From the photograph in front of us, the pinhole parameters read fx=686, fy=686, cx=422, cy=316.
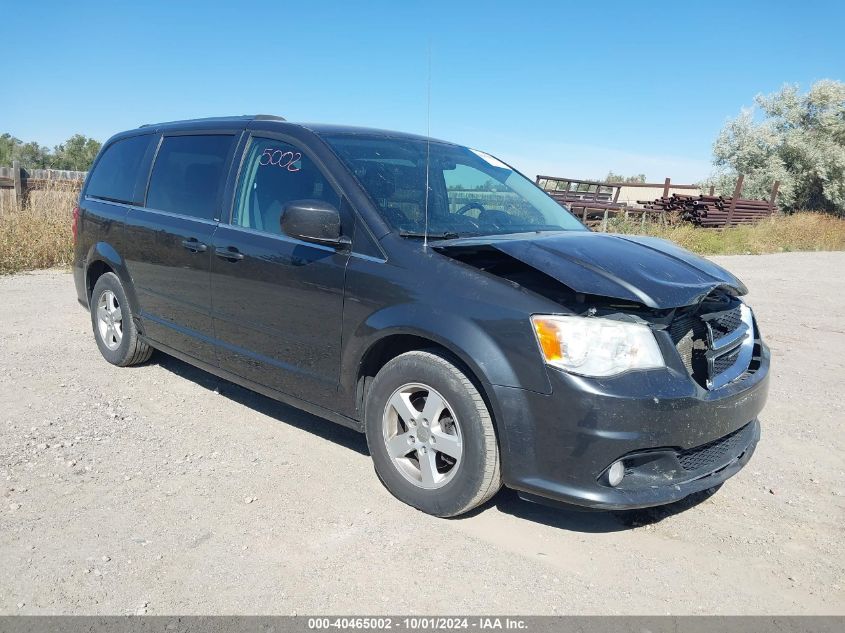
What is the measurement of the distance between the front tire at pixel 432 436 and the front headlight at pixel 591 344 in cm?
43

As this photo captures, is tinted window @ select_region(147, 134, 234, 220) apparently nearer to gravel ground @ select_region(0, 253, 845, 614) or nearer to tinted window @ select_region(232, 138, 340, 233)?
tinted window @ select_region(232, 138, 340, 233)

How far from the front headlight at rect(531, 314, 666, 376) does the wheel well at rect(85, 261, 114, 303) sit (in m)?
4.14

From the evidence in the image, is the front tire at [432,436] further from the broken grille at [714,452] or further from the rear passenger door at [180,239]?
the rear passenger door at [180,239]

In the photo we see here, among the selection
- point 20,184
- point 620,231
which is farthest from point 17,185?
point 620,231

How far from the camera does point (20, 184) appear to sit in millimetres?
12734

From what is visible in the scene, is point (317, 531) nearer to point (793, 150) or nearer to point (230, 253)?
point (230, 253)

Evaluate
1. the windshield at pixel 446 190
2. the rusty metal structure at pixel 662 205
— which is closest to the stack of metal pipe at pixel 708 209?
the rusty metal structure at pixel 662 205

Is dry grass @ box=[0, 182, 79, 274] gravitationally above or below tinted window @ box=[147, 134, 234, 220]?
below

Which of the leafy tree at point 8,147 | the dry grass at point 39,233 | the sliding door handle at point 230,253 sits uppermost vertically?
the leafy tree at point 8,147

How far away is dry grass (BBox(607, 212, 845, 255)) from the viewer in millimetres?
19562

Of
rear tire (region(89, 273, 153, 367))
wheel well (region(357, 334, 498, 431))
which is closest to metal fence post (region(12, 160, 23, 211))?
rear tire (region(89, 273, 153, 367))

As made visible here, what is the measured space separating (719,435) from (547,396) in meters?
0.90

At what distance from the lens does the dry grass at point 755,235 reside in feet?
64.2

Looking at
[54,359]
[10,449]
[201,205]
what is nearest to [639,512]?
[201,205]
